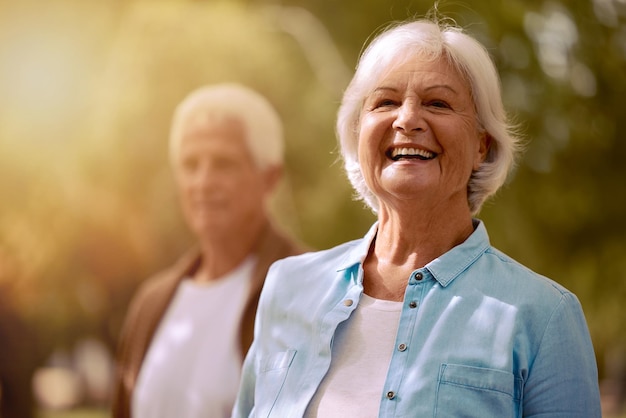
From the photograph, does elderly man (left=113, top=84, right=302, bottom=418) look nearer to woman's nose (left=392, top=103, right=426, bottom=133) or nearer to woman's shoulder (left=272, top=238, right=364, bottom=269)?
woman's shoulder (left=272, top=238, right=364, bottom=269)

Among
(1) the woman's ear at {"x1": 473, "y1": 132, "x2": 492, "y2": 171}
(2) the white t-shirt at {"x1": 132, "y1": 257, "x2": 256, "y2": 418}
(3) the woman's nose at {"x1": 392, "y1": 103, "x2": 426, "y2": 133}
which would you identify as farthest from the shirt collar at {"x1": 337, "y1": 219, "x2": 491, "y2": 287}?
(2) the white t-shirt at {"x1": 132, "y1": 257, "x2": 256, "y2": 418}

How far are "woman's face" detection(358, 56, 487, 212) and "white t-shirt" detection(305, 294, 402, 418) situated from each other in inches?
8.5

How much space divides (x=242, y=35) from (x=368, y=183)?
1831 mm

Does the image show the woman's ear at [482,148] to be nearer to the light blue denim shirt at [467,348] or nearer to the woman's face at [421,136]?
the woman's face at [421,136]

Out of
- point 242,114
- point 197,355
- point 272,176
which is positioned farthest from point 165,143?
point 197,355

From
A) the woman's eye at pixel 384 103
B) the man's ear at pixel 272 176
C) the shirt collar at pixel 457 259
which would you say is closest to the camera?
the shirt collar at pixel 457 259

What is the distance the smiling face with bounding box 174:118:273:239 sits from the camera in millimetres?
2852

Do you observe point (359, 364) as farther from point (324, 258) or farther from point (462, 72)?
point (462, 72)

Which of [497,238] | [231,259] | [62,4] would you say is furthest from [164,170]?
[497,238]

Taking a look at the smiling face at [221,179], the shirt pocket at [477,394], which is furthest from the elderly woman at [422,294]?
the smiling face at [221,179]

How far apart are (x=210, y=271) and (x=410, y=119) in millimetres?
1595

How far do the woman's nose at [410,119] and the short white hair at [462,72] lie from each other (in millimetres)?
97

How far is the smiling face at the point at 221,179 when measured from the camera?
285 cm

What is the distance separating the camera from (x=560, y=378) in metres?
1.27
